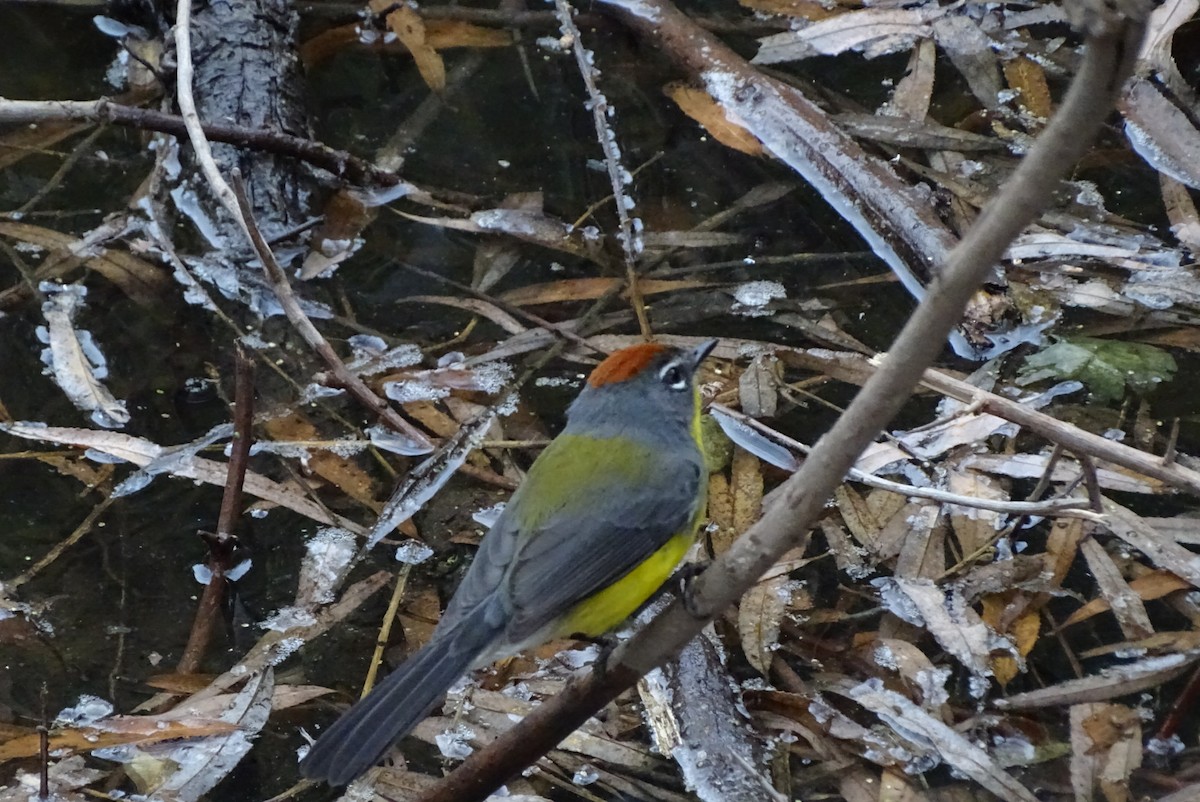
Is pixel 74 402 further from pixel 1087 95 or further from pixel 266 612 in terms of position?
pixel 1087 95

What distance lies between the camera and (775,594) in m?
4.65

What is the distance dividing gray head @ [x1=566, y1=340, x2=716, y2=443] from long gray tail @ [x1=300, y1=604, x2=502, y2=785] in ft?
3.05

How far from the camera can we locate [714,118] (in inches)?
273

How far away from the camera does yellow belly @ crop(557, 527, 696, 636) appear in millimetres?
4031

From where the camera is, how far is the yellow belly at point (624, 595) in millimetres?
4031

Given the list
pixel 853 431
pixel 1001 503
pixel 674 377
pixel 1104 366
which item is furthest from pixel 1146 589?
pixel 853 431

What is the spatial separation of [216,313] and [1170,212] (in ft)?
14.7

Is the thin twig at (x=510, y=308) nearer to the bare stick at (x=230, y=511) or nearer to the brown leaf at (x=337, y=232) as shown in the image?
the brown leaf at (x=337, y=232)

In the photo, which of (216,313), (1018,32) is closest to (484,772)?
(216,313)

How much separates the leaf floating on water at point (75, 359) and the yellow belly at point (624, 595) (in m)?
2.37

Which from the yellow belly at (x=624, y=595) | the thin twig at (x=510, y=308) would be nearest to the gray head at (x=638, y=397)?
the yellow belly at (x=624, y=595)

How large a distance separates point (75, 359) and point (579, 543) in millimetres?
2816

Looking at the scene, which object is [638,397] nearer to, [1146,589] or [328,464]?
[328,464]

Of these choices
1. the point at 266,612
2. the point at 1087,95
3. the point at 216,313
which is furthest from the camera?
the point at 216,313
